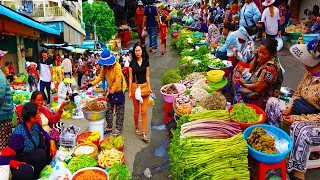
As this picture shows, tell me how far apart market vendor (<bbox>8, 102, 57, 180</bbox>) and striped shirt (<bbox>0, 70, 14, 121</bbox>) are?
57cm

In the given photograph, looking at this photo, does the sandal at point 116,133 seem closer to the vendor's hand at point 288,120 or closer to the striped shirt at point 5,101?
the striped shirt at point 5,101

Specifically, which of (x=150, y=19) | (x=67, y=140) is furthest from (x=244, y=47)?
(x=150, y=19)

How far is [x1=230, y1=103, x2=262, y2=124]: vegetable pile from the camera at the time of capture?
4098mm

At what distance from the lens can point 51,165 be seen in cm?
439

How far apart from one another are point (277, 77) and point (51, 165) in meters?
3.89

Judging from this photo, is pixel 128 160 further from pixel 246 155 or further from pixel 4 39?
pixel 4 39

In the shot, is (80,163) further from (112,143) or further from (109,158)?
(112,143)

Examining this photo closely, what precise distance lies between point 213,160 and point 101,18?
71.4 feet

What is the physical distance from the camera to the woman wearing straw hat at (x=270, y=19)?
8508mm

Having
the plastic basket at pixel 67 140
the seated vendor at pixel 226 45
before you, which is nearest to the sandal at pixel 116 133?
the plastic basket at pixel 67 140

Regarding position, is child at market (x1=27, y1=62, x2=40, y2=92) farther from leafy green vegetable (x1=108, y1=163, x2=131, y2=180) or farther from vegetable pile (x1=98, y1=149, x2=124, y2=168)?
leafy green vegetable (x1=108, y1=163, x2=131, y2=180)

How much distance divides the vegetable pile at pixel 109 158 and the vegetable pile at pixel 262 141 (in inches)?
84.8

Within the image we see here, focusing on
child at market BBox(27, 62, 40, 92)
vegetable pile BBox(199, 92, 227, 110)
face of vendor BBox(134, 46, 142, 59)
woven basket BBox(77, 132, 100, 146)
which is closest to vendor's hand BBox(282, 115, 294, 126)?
vegetable pile BBox(199, 92, 227, 110)

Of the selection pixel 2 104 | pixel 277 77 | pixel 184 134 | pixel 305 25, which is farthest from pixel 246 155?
pixel 305 25
